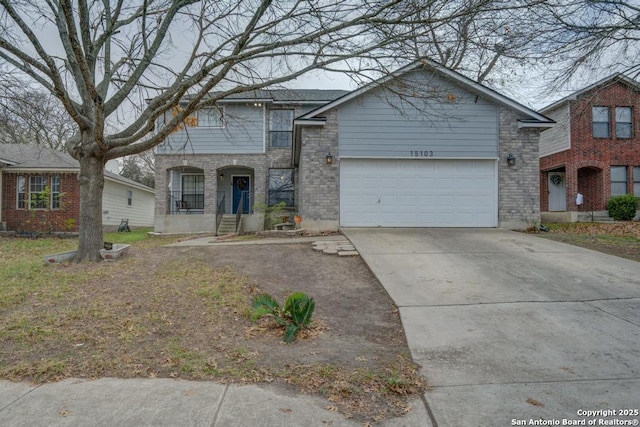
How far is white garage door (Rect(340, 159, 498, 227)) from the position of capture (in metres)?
11.1

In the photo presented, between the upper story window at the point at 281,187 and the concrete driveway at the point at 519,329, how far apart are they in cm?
928

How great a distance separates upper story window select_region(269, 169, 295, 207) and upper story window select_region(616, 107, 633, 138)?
50.4 ft

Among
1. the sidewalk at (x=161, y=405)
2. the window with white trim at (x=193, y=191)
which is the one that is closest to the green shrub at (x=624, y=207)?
the sidewalk at (x=161, y=405)

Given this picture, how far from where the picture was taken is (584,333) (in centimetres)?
389

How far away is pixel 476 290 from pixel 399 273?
1319 mm

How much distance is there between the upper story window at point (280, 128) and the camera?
16.5 meters

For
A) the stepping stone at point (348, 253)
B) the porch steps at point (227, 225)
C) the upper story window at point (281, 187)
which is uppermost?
the upper story window at point (281, 187)

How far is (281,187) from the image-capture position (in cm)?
1661

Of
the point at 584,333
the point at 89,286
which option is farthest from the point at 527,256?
the point at 89,286

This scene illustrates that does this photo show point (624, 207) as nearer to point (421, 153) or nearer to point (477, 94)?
point (477, 94)

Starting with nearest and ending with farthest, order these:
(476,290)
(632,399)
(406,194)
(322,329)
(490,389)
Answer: (632,399), (490,389), (322,329), (476,290), (406,194)

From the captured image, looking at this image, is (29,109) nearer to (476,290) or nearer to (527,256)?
(476,290)

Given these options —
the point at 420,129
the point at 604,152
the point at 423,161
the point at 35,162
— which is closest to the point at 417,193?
the point at 423,161

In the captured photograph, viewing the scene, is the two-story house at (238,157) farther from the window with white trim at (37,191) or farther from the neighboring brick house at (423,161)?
the neighboring brick house at (423,161)
